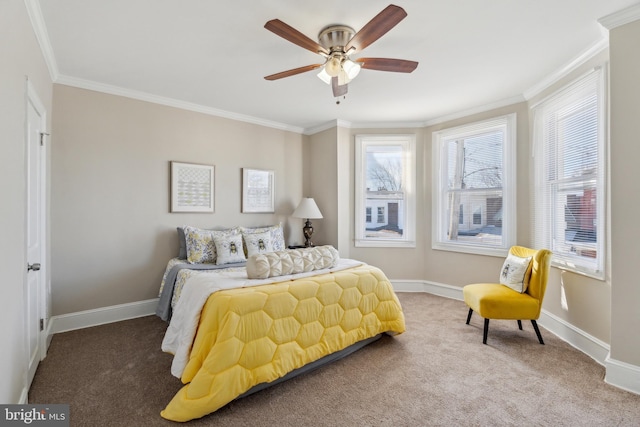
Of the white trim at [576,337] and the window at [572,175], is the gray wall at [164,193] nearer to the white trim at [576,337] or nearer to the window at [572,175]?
the white trim at [576,337]

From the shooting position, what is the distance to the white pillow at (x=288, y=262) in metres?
2.36

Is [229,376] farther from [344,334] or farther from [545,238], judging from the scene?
[545,238]

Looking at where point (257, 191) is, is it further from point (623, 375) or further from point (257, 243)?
point (623, 375)

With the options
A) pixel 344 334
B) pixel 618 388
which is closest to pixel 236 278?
pixel 344 334

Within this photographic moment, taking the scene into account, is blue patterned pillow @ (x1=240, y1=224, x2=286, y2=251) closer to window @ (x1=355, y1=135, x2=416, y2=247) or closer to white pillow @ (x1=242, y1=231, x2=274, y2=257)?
white pillow @ (x1=242, y1=231, x2=274, y2=257)

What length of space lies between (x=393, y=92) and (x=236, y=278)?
2649 millimetres

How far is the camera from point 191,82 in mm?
3174

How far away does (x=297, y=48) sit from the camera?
2504mm

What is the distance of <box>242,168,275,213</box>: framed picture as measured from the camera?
14.1ft

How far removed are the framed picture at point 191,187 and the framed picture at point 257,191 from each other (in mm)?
481

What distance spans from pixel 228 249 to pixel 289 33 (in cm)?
237

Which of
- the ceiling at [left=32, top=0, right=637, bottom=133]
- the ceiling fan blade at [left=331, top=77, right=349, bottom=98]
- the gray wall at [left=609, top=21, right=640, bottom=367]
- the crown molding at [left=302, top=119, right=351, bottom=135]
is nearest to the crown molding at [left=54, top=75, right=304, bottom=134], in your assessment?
the ceiling at [left=32, top=0, right=637, bottom=133]

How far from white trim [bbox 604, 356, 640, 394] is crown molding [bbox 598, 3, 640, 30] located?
2379 millimetres

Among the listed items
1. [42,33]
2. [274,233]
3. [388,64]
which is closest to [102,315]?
[274,233]
